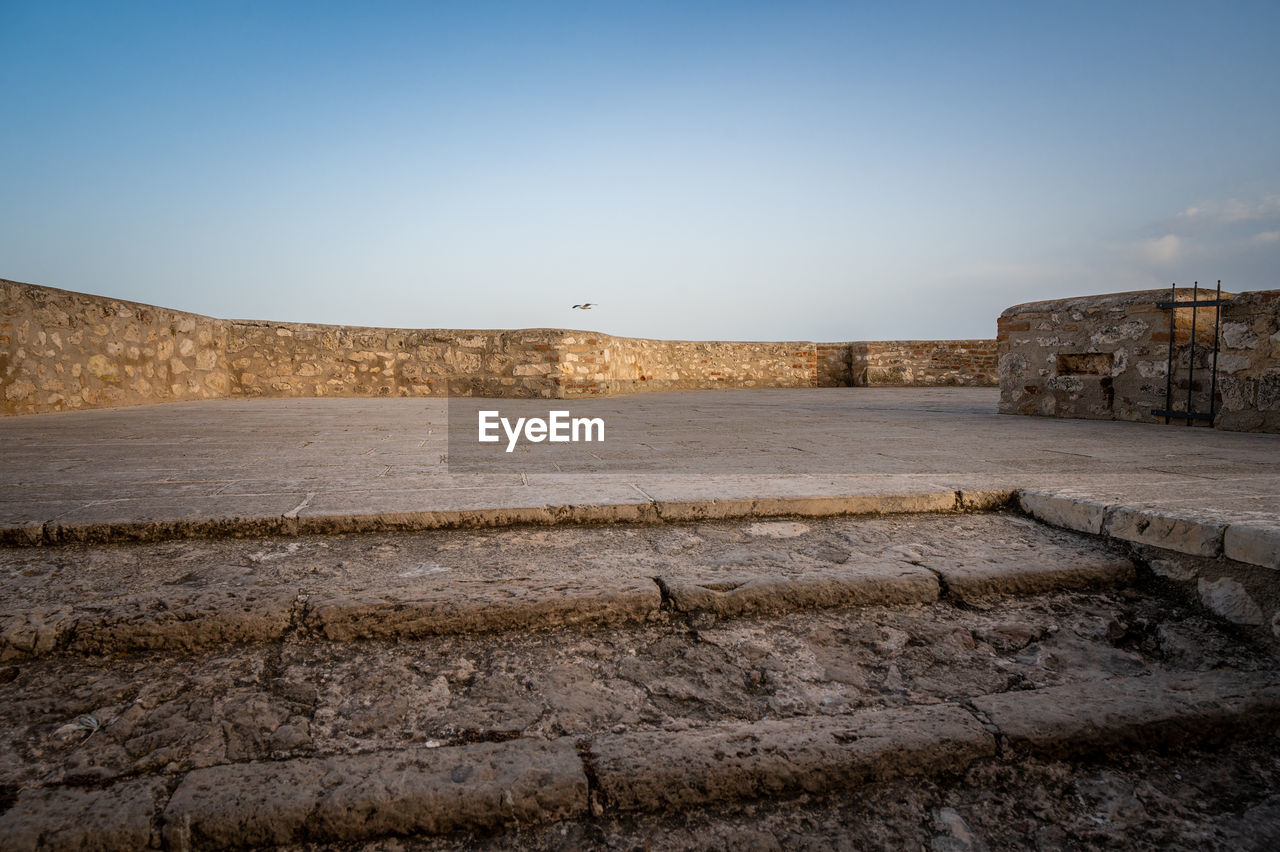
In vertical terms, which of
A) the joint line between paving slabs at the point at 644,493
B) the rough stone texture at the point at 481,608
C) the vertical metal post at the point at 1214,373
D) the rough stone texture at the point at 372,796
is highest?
the vertical metal post at the point at 1214,373

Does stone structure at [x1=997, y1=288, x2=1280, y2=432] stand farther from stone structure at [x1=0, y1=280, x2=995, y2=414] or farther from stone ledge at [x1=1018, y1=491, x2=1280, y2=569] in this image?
stone structure at [x1=0, y1=280, x2=995, y2=414]

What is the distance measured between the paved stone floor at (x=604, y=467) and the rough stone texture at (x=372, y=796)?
38.6 inches

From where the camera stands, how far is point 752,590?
5.32ft

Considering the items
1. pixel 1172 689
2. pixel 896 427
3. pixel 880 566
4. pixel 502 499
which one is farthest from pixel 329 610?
pixel 896 427

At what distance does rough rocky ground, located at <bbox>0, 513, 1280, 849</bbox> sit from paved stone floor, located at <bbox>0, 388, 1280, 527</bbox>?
0.30 metres

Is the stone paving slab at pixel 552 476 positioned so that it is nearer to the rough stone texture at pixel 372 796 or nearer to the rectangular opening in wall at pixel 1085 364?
the rectangular opening in wall at pixel 1085 364

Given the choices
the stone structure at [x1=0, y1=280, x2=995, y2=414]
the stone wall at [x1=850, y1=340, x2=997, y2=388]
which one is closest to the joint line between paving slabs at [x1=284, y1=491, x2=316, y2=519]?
the stone structure at [x1=0, y1=280, x2=995, y2=414]

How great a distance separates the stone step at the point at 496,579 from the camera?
4.66ft

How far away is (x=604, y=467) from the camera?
2.89 m

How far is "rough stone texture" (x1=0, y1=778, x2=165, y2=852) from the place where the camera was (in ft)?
3.07

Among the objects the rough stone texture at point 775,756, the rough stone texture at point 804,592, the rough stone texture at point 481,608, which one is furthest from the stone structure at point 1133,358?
the rough stone texture at point 481,608

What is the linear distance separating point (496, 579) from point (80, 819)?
837 mm

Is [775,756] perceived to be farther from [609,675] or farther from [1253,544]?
[1253,544]

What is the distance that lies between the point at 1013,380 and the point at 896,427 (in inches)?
79.3
